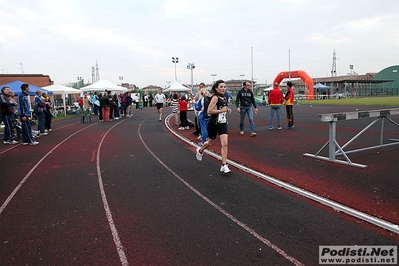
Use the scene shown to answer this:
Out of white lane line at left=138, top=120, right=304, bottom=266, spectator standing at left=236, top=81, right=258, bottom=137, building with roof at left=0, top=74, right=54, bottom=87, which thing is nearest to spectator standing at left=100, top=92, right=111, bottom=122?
spectator standing at left=236, top=81, right=258, bottom=137

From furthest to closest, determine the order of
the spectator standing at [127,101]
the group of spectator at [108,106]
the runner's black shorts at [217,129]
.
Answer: the spectator standing at [127,101] < the group of spectator at [108,106] < the runner's black shorts at [217,129]

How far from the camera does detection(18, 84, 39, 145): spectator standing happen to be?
9.98 m

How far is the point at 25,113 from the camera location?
10.0 m

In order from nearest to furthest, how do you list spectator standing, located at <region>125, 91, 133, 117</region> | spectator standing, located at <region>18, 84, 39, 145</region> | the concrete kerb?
1. the concrete kerb
2. spectator standing, located at <region>18, 84, 39, 145</region>
3. spectator standing, located at <region>125, 91, 133, 117</region>

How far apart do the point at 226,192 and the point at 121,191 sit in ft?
6.22

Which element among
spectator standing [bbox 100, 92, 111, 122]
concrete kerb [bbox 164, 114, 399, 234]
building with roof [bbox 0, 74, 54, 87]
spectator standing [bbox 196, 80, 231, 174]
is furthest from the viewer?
building with roof [bbox 0, 74, 54, 87]

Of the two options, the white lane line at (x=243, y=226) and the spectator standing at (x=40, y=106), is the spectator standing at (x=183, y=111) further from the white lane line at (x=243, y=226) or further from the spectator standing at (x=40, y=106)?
the white lane line at (x=243, y=226)

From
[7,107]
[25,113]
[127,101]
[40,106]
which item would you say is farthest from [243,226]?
[127,101]

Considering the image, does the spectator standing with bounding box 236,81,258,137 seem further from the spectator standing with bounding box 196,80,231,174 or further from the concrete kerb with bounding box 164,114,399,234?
the spectator standing with bounding box 196,80,231,174

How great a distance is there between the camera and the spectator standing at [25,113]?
9.98 metres

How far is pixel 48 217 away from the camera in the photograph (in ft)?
13.8

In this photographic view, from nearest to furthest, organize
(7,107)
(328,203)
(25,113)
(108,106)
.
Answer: (328,203)
(25,113)
(7,107)
(108,106)

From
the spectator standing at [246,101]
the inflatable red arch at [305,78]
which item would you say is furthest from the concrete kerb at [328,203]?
the inflatable red arch at [305,78]

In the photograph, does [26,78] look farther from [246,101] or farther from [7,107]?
[246,101]
